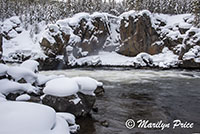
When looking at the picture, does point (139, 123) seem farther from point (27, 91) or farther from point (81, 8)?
point (81, 8)

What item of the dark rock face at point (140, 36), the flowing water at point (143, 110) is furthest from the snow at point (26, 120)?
the dark rock face at point (140, 36)

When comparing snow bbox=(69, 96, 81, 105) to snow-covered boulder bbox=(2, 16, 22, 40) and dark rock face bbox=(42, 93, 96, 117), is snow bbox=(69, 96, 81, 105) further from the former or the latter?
snow-covered boulder bbox=(2, 16, 22, 40)

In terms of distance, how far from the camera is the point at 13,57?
32.0 metres

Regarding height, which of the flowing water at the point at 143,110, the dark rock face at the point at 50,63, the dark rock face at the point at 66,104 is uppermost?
the dark rock face at the point at 66,104

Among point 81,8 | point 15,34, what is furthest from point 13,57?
point 81,8

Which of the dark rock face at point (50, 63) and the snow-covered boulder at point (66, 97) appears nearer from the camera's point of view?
the snow-covered boulder at point (66, 97)

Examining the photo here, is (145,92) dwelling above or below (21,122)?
below

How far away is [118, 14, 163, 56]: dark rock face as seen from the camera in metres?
35.1

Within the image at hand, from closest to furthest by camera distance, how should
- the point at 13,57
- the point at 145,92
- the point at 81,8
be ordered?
the point at 145,92
the point at 13,57
the point at 81,8

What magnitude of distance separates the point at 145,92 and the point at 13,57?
26427 millimetres

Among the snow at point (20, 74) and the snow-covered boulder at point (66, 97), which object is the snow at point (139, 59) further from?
the snow-covered boulder at point (66, 97)

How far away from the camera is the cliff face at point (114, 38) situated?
2800cm

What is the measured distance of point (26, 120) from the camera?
3.78 m

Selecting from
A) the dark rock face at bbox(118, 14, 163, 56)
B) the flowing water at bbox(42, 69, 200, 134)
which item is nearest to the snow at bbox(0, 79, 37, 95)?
the flowing water at bbox(42, 69, 200, 134)
